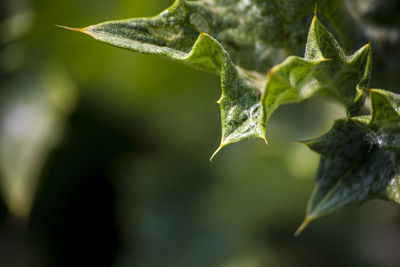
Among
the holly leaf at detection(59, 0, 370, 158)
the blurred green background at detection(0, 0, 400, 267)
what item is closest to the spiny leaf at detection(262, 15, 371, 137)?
the holly leaf at detection(59, 0, 370, 158)

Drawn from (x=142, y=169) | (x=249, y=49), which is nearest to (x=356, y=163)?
(x=249, y=49)

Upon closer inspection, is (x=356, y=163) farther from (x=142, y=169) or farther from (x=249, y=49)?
(x=142, y=169)

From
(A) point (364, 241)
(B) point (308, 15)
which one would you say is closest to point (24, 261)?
(A) point (364, 241)

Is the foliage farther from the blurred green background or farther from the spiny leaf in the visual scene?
the blurred green background

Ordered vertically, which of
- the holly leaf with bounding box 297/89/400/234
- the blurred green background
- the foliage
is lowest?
the blurred green background

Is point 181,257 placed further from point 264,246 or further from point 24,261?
point 24,261

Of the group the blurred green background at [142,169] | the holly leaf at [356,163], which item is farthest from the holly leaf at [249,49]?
the blurred green background at [142,169]

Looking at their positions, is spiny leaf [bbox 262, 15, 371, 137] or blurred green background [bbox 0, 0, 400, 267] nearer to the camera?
spiny leaf [bbox 262, 15, 371, 137]
